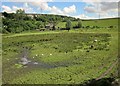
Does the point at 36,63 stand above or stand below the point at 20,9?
below

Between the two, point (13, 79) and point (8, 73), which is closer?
point (13, 79)

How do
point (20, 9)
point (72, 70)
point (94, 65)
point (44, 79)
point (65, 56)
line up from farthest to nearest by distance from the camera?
1. point (20, 9)
2. point (65, 56)
3. point (94, 65)
4. point (72, 70)
5. point (44, 79)

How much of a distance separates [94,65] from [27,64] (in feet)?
34.8

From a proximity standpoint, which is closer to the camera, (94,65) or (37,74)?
(37,74)

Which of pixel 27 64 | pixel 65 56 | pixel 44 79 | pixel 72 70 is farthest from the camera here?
pixel 65 56

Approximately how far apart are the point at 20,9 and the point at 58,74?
5274 inches

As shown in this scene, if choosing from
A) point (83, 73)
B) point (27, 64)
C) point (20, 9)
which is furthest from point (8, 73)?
point (20, 9)

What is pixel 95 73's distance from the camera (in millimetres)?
32500

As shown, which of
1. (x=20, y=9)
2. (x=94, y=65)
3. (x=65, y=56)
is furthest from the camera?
(x=20, y=9)

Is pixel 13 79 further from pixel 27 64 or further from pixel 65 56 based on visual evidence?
pixel 65 56

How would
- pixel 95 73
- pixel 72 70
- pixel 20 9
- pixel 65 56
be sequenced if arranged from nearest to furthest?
pixel 95 73 → pixel 72 70 → pixel 65 56 → pixel 20 9

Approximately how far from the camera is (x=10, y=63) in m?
41.1

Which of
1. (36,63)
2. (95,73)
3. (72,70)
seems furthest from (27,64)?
(95,73)

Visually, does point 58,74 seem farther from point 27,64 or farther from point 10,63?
point 10,63
